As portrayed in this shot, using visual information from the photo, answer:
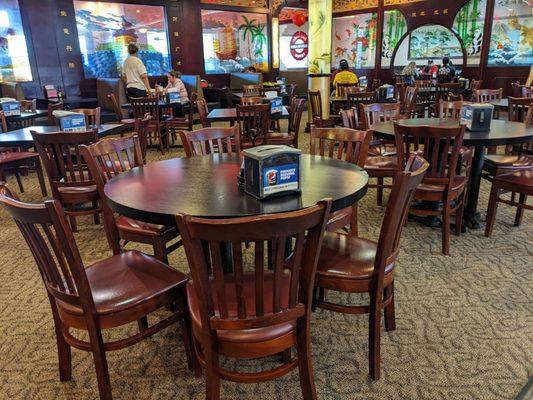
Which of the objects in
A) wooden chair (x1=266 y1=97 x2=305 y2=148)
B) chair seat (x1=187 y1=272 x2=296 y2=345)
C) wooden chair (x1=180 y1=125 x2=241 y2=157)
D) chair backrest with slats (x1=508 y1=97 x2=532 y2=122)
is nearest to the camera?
chair seat (x1=187 y1=272 x2=296 y2=345)

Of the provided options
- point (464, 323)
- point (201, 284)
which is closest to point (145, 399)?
point (201, 284)

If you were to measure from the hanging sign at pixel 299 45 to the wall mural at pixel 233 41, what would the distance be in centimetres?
275

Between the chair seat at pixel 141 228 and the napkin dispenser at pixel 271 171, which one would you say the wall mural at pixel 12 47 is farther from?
the napkin dispenser at pixel 271 171

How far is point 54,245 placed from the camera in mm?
1444

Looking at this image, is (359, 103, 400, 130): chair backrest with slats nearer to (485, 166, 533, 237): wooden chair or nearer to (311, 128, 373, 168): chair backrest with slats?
(485, 166, 533, 237): wooden chair

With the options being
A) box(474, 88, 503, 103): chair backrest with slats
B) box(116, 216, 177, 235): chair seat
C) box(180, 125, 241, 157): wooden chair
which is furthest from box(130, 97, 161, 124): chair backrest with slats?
box(474, 88, 503, 103): chair backrest with slats

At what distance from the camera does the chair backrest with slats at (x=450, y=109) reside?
4.35m

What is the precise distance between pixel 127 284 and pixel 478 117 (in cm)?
287

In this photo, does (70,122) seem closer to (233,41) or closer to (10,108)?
(10,108)

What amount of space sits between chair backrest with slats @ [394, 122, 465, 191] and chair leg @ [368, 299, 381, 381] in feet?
4.85

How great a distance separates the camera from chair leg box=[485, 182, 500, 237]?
3.27m

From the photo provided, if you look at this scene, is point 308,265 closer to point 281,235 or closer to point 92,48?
point 281,235

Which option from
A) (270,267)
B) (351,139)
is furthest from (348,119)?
(270,267)

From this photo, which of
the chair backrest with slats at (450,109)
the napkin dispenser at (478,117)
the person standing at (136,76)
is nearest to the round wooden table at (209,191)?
the napkin dispenser at (478,117)
